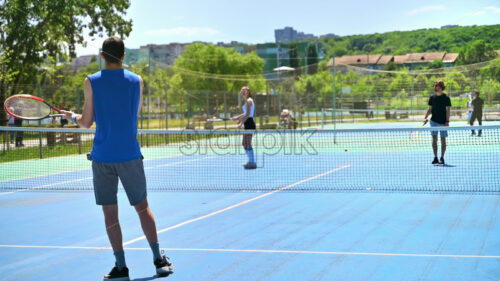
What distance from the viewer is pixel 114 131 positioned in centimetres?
471

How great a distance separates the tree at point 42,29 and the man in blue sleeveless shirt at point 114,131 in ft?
53.7

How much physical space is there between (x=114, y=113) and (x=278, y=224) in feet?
9.89

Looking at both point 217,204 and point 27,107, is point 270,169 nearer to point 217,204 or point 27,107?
point 217,204

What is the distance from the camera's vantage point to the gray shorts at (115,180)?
475cm

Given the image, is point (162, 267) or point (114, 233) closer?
point (114, 233)

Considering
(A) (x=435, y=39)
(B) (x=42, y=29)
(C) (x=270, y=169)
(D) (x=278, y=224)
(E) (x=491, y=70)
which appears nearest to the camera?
(D) (x=278, y=224)

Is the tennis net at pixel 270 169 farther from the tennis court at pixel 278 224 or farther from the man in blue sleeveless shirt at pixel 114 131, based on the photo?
the man in blue sleeveless shirt at pixel 114 131

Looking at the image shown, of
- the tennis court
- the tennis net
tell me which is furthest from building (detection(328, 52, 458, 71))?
the tennis court

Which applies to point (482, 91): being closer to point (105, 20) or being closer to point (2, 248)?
point (105, 20)

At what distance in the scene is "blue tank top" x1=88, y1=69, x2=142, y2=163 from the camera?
184 inches

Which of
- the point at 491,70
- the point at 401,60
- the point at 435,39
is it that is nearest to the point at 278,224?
the point at 491,70

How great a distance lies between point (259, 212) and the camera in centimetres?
802

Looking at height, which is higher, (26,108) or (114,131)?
(26,108)

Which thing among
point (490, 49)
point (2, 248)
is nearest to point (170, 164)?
point (2, 248)
